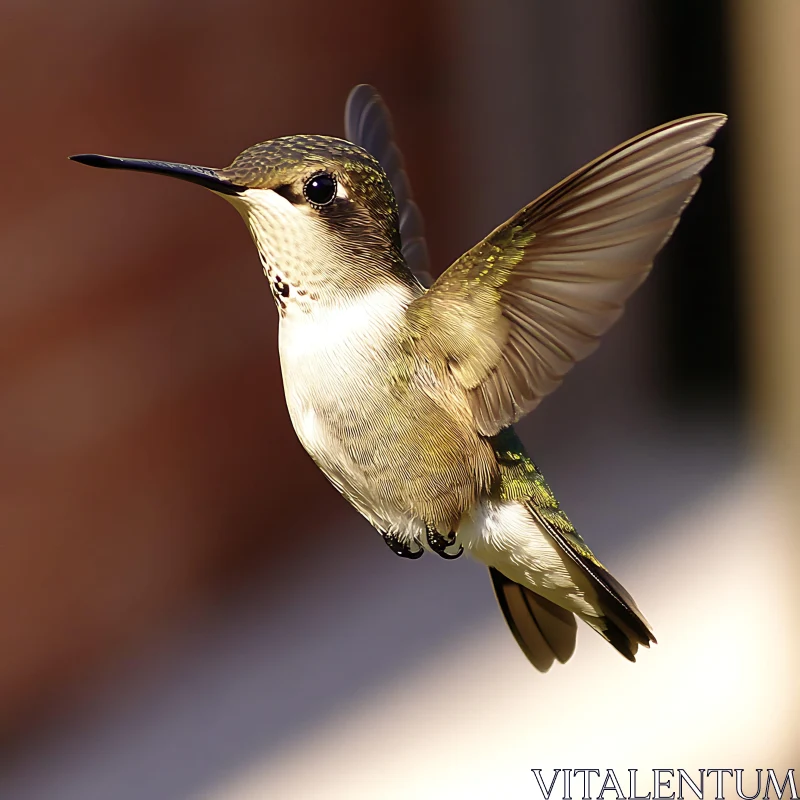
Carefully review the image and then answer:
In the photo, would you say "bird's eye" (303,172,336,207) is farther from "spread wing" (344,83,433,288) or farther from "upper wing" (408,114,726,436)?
"spread wing" (344,83,433,288)

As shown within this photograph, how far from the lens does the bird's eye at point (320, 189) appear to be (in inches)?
18.2

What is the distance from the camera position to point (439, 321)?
52cm

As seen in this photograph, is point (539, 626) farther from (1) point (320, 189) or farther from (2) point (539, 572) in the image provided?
(1) point (320, 189)

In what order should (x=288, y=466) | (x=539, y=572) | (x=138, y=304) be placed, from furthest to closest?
(x=288, y=466), (x=138, y=304), (x=539, y=572)

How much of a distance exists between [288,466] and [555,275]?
2233 millimetres

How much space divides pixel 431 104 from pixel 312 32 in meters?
0.32

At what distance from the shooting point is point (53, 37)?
208 centimetres

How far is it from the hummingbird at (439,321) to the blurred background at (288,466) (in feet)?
5.05

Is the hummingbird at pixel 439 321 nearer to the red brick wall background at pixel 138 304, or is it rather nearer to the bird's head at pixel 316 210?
the bird's head at pixel 316 210

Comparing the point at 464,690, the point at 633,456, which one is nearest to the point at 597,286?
the point at 464,690

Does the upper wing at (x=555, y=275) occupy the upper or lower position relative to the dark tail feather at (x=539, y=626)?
upper

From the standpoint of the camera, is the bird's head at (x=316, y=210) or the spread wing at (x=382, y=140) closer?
the bird's head at (x=316, y=210)

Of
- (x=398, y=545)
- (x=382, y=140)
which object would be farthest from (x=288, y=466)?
(x=398, y=545)

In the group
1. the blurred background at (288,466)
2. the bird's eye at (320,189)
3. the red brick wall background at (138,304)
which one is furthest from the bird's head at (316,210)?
the red brick wall background at (138,304)
